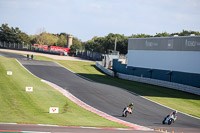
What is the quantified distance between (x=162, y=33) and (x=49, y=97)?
3579 inches

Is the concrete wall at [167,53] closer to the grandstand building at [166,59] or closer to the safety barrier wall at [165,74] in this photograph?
the grandstand building at [166,59]

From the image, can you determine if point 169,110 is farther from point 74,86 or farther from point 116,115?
point 74,86

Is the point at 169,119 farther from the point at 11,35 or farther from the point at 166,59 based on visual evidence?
the point at 11,35

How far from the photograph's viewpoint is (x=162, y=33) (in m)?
116

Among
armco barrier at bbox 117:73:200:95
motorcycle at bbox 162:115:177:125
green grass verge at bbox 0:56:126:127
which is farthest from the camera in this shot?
armco barrier at bbox 117:73:200:95

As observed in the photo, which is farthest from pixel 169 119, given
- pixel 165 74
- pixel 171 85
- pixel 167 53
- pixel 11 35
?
pixel 11 35

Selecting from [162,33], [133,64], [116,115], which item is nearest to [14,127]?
[116,115]

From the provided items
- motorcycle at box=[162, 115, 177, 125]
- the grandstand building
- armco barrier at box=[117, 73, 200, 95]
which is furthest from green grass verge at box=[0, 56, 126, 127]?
the grandstand building

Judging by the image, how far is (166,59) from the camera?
52.2 metres

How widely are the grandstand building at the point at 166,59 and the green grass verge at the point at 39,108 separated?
72.1 ft

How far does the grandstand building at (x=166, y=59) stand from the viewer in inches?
1820

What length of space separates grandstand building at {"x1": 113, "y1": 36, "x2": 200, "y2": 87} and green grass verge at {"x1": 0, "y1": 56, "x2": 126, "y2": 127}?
22.0m

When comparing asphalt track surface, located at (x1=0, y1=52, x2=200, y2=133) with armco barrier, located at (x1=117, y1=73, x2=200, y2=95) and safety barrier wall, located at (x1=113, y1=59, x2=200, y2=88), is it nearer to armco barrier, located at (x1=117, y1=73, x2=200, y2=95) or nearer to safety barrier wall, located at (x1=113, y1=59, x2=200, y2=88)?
armco barrier, located at (x1=117, y1=73, x2=200, y2=95)

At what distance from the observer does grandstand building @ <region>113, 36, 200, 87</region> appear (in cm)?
4622
